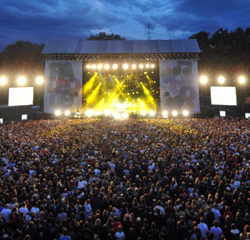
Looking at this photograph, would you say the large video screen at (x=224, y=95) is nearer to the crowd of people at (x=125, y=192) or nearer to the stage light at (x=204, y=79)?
the stage light at (x=204, y=79)

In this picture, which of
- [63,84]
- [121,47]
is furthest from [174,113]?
[63,84]

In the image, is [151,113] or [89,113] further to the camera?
[89,113]

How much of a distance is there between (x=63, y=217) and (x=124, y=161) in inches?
159

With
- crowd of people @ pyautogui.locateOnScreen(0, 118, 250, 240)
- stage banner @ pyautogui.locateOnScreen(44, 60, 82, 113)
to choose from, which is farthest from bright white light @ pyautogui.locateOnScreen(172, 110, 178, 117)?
crowd of people @ pyautogui.locateOnScreen(0, 118, 250, 240)

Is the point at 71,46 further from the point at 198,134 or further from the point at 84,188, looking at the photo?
the point at 84,188

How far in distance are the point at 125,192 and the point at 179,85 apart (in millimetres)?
22636

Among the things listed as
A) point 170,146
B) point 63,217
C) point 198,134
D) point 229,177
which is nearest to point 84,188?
point 63,217

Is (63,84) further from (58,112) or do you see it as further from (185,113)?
(185,113)

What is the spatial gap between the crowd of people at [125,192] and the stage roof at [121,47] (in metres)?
17.8

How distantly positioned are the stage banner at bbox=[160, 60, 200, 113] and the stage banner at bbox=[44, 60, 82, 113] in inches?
409

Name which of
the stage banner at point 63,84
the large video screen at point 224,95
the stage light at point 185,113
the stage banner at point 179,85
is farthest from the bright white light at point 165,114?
the stage banner at point 63,84

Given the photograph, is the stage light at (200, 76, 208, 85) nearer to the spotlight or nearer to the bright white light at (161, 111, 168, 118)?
the bright white light at (161, 111, 168, 118)

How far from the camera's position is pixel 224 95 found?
2778 centimetres

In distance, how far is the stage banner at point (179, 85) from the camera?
91.2 feet
